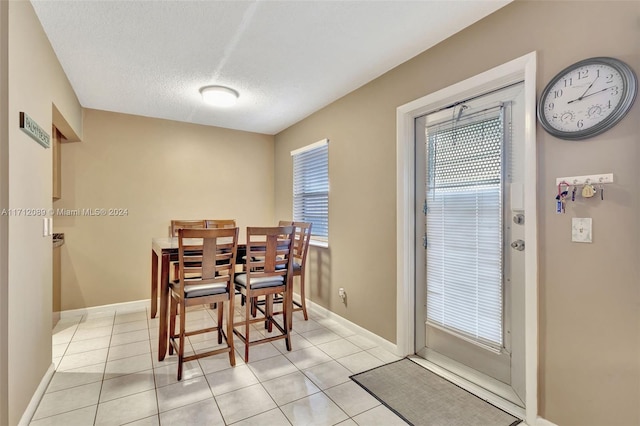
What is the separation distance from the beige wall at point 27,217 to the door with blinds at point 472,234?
2.60 m

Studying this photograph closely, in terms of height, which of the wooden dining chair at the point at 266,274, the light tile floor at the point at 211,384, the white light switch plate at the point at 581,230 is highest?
the white light switch plate at the point at 581,230

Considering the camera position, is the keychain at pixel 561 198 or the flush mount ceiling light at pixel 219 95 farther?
the flush mount ceiling light at pixel 219 95

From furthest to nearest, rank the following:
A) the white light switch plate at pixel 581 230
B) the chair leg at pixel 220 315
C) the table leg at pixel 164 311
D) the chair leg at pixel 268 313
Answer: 1. the chair leg at pixel 268 313
2. the chair leg at pixel 220 315
3. the table leg at pixel 164 311
4. the white light switch plate at pixel 581 230

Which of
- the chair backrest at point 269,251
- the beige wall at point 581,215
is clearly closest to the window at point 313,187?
the chair backrest at point 269,251

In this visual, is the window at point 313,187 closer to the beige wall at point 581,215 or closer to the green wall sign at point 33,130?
the beige wall at point 581,215

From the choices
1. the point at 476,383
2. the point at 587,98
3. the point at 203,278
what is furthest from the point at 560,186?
the point at 203,278

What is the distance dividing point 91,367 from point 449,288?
2842 mm

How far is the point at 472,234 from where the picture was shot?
2.15 meters

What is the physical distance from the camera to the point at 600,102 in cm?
146

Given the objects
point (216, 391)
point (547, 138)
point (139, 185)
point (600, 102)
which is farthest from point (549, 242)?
point (139, 185)

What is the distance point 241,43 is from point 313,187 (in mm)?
1953

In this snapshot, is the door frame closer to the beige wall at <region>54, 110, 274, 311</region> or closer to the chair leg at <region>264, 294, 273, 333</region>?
the chair leg at <region>264, 294, 273, 333</region>

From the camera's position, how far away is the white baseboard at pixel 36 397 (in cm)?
173

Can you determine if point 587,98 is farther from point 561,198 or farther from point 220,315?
point 220,315
